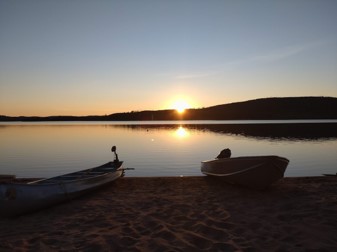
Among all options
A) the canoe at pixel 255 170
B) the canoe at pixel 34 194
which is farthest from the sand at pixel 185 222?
the canoe at pixel 255 170

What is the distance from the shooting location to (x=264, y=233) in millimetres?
8430

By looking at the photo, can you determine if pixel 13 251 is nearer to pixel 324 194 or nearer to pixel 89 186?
pixel 89 186

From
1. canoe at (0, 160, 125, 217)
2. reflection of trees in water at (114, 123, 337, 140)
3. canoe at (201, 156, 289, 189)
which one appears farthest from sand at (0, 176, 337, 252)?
reflection of trees in water at (114, 123, 337, 140)

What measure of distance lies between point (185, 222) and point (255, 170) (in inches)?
205

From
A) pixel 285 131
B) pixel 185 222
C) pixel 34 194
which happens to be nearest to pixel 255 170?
pixel 185 222

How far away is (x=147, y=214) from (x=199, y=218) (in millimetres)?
1780

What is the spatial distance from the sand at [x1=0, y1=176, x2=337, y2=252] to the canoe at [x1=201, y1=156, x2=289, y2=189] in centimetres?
43

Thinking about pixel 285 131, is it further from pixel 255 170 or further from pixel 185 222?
pixel 185 222

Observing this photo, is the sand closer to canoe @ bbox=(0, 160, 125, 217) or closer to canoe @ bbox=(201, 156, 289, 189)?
canoe @ bbox=(0, 160, 125, 217)

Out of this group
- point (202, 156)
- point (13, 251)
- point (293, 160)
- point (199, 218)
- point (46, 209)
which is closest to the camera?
point (13, 251)

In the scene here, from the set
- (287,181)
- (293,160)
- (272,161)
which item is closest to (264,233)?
(272,161)

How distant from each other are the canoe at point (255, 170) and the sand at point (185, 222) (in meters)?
0.43

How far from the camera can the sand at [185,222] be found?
777cm

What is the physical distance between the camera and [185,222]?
31.2ft
